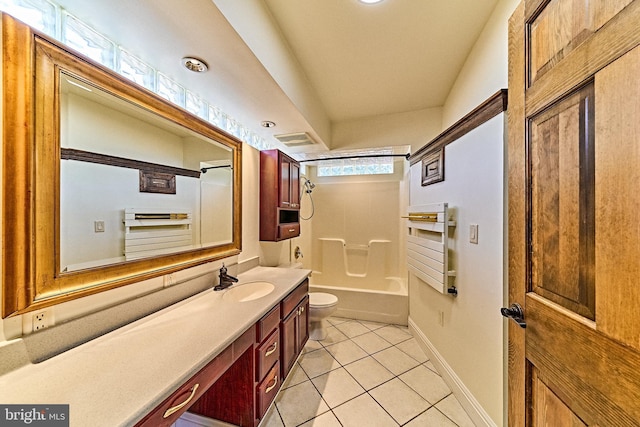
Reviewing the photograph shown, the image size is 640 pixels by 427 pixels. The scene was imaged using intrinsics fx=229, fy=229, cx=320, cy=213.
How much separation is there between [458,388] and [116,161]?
101 inches

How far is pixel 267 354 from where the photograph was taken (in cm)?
144

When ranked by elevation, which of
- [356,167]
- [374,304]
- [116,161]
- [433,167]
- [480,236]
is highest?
[356,167]

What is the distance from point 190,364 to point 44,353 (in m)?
0.53

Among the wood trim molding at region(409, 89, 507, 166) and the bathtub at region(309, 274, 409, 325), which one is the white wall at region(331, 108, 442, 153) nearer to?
the wood trim molding at region(409, 89, 507, 166)

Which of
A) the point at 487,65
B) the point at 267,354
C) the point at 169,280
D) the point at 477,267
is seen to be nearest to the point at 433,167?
the point at 487,65

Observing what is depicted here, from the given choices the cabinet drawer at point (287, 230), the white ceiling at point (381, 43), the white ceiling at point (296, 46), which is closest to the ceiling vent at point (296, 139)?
the white ceiling at point (296, 46)

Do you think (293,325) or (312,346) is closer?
(293,325)

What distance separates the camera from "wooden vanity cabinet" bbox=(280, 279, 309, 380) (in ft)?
5.57

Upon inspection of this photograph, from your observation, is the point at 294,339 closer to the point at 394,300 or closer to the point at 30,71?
the point at 394,300

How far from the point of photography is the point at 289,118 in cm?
207

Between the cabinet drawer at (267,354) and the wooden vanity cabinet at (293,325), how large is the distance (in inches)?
3.9

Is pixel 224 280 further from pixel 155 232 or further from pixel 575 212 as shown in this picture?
pixel 575 212

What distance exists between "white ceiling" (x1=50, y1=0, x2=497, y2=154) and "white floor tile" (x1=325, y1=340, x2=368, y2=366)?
88.1 inches
